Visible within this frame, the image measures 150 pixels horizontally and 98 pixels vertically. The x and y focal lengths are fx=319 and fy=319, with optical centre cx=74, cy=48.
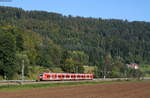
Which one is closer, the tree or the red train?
the red train

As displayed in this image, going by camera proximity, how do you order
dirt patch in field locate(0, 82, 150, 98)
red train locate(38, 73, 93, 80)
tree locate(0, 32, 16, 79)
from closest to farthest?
dirt patch in field locate(0, 82, 150, 98) → red train locate(38, 73, 93, 80) → tree locate(0, 32, 16, 79)

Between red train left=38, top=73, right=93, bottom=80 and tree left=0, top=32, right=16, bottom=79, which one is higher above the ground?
tree left=0, top=32, right=16, bottom=79

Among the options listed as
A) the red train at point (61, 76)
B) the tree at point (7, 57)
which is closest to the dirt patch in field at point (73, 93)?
the red train at point (61, 76)

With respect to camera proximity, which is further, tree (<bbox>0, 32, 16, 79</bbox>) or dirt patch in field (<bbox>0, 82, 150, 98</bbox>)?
tree (<bbox>0, 32, 16, 79</bbox>)

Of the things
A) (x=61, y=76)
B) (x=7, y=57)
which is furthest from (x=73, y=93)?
(x=7, y=57)

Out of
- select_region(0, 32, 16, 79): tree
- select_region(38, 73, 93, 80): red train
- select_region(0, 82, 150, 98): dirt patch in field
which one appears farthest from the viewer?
select_region(0, 32, 16, 79): tree

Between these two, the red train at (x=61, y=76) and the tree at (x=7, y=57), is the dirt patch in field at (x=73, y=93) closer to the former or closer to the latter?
the red train at (x=61, y=76)

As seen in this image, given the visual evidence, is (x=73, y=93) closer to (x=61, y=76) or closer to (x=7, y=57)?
(x=61, y=76)

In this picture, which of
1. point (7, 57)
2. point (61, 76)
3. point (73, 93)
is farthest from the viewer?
point (61, 76)

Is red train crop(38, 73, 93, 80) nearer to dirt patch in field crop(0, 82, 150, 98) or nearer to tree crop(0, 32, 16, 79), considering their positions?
tree crop(0, 32, 16, 79)

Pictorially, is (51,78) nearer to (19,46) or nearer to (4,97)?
(19,46)

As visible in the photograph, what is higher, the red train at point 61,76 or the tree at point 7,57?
the tree at point 7,57

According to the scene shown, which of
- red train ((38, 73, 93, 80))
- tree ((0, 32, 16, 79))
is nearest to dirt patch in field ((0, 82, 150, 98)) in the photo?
red train ((38, 73, 93, 80))

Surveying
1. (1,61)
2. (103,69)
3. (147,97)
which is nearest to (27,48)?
(103,69)
